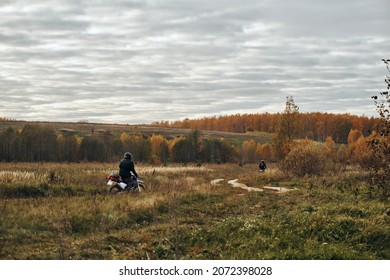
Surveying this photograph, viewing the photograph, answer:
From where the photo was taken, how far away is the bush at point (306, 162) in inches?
1299

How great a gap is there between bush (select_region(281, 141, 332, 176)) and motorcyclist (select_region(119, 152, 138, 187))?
17443mm

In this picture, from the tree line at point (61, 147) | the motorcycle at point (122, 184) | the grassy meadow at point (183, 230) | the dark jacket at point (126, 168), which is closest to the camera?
the grassy meadow at point (183, 230)

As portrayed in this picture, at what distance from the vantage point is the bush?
33000 mm

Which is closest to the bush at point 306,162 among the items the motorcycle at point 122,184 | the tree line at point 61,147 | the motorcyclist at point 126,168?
the motorcycle at point 122,184

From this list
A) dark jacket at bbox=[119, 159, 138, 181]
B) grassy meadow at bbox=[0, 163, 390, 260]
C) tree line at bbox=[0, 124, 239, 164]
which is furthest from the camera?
tree line at bbox=[0, 124, 239, 164]

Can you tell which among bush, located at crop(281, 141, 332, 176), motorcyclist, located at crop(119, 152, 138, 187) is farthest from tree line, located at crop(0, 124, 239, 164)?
motorcyclist, located at crop(119, 152, 138, 187)

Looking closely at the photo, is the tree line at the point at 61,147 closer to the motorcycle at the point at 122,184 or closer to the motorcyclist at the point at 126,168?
the motorcycle at the point at 122,184

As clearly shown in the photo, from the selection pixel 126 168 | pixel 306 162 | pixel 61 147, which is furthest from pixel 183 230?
pixel 61 147

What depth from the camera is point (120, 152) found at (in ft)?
247

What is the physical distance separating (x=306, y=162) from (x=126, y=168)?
18204mm

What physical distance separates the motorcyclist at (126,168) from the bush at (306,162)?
1744 centimetres

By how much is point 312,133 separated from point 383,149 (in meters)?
134

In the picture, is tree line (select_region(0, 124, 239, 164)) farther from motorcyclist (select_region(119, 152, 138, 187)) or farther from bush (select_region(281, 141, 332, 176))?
motorcyclist (select_region(119, 152, 138, 187))

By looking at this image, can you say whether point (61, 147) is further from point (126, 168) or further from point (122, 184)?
point (126, 168)
